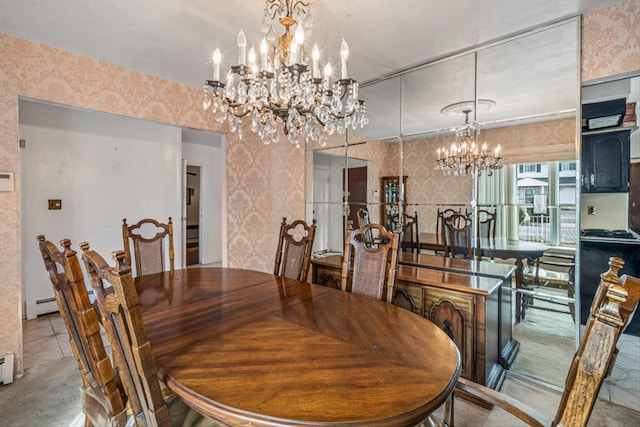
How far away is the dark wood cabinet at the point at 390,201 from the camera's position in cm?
302

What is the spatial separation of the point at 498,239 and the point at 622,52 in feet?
4.48

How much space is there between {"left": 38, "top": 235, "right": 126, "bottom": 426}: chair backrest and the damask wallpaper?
1573mm

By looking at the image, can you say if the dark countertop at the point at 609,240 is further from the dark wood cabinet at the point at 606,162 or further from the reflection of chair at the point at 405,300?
the reflection of chair at the point at 405,300

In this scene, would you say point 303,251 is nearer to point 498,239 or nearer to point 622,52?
point 498,239

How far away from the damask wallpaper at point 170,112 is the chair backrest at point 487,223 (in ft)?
3.45

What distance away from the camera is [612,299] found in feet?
2.07

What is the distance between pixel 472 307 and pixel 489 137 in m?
1.29

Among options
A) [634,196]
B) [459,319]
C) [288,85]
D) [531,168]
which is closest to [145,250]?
[288,85]

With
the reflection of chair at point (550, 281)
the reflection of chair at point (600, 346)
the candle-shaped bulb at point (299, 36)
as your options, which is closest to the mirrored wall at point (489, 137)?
the reflection of chair at point (550, 281)

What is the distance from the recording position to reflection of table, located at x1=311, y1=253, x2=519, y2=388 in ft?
6.64

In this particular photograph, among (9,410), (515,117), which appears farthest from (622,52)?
(9,410)

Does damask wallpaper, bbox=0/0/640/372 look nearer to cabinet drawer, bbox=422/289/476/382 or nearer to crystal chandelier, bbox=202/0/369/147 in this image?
crystal chandelier, bbox=202/0/369/147

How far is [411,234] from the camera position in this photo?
2.92 m

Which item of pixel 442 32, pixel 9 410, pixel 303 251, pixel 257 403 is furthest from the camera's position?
pixel 303 251
